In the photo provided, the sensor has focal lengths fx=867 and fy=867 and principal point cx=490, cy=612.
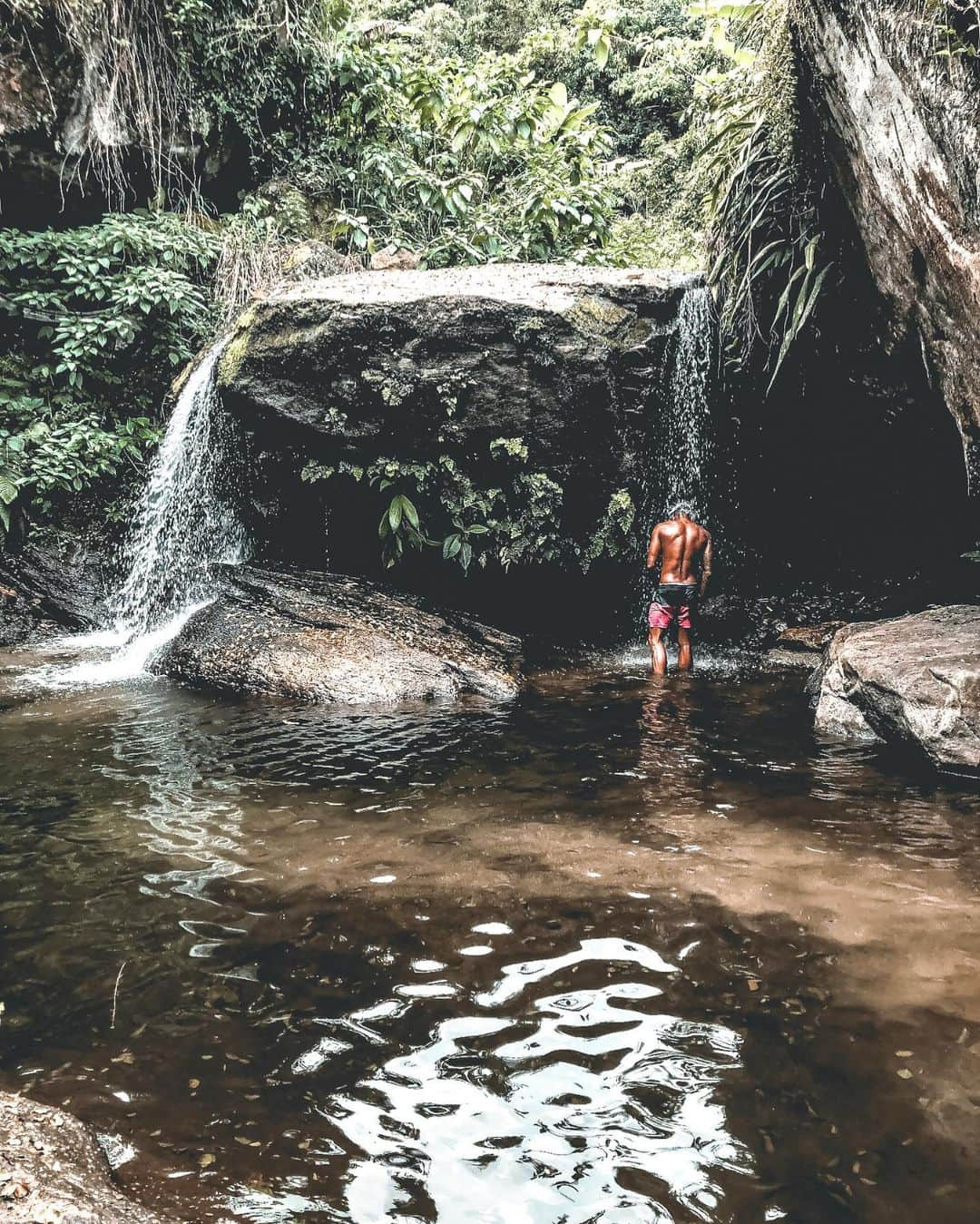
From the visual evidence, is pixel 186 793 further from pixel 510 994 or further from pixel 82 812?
pixel 510 994

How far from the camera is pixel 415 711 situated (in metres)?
6.76

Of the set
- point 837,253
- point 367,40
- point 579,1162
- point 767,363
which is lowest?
point 579,1162

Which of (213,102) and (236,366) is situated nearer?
(236,366)

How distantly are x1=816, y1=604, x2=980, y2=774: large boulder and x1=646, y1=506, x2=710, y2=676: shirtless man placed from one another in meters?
1.90

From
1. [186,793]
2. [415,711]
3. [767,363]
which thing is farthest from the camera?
[767,363]

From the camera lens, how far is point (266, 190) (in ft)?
40.3

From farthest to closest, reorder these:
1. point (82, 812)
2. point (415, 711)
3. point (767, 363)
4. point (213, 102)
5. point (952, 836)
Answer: point (213, 102), point (767, 363), point (415, 711), point (82, 812), point (952, 836)

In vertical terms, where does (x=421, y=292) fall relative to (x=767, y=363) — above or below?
above

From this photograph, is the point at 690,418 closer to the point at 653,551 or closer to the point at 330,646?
the point at 653,551

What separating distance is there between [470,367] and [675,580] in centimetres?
291

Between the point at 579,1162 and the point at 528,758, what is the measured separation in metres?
3.34

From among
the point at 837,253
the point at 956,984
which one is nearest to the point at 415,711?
the point at 956,984

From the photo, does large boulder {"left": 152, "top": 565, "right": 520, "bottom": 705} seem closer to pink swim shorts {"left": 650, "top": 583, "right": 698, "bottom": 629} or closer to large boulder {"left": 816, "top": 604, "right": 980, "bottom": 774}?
pink swim shorts {"left": 650, "top": 583, "right": 698, "bottom": 629}

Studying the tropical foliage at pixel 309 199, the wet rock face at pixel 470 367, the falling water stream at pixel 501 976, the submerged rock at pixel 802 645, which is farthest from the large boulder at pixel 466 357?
the falling water stream at pixel 501 976
